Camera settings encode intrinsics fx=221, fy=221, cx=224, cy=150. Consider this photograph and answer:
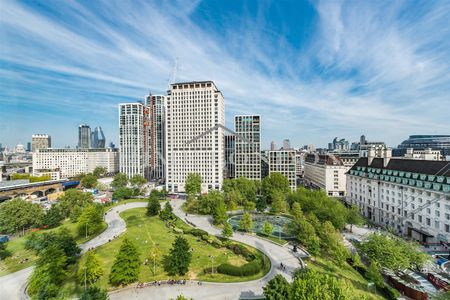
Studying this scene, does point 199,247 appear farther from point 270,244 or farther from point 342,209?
point 342,209

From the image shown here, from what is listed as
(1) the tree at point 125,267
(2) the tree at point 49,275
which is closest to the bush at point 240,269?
(1) the tree at point 125,267

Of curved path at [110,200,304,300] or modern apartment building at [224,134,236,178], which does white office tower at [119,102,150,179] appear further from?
curved path at [110,200,304,300]

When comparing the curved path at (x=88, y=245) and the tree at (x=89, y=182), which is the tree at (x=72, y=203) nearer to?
the curved path at (x=88, y=245)

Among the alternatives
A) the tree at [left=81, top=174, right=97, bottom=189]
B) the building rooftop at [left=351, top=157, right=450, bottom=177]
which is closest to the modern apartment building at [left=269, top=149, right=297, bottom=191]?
the building rooftop at [left=351, top=157, right=450, bottom=177]

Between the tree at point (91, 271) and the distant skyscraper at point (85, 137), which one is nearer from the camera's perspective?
the tree at point (91, 271)

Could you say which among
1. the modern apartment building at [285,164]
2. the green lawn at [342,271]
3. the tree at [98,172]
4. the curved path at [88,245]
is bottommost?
the green lawn at [342,271]

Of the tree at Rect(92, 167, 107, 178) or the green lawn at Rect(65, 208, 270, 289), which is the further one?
the tree at Rect(92, 167, 107, 178)

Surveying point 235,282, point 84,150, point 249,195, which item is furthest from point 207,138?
point 84,150
